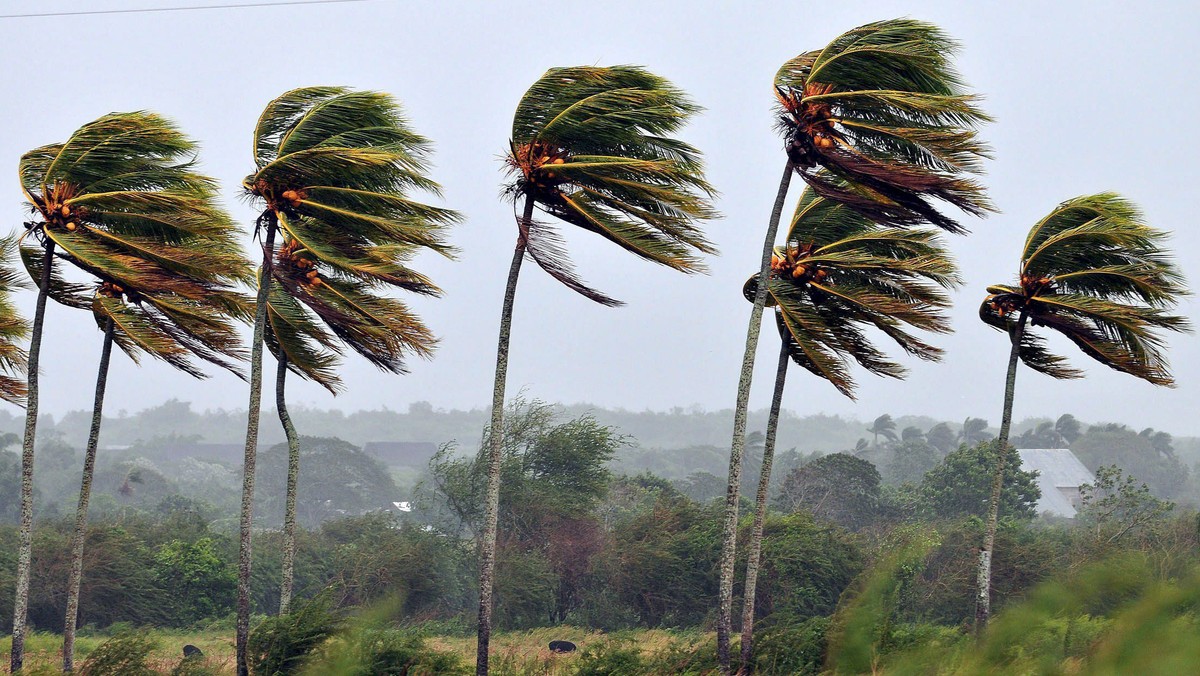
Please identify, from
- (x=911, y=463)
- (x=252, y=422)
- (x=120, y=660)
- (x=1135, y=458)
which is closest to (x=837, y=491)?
(x=252, y=422)

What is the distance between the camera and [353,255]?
1384cm

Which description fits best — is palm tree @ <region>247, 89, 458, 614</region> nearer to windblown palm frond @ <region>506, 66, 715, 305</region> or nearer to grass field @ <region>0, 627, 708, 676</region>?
windblown palm frond @ <region>506, 66, 715, 305</region>

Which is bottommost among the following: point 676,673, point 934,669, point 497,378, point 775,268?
point 676,673

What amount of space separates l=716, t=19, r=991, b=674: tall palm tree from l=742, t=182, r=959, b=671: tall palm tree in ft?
2.61

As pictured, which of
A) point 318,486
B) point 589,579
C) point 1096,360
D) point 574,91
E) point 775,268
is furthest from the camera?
point 318,486

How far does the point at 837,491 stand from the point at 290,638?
35.5 meters

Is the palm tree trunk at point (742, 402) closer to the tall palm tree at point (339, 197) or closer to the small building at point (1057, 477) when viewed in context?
the tall palm tree at point (339, 197)

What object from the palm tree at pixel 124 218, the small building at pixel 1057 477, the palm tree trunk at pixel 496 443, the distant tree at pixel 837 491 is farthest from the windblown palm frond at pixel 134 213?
the small building at pixel 1057 477

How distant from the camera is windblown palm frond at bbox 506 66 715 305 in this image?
1276cm

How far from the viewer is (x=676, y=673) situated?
13.2 m

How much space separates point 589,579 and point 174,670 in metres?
20.5

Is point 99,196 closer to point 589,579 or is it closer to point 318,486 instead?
point 589,579

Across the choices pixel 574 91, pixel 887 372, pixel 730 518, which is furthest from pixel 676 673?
pixel 574 91

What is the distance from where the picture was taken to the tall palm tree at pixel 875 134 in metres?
12.6
